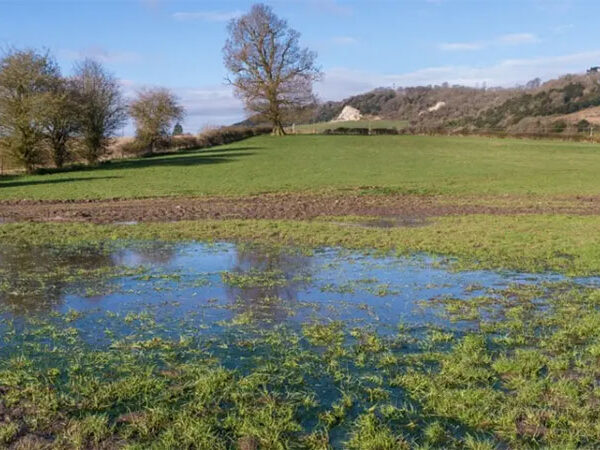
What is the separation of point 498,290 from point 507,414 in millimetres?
4413

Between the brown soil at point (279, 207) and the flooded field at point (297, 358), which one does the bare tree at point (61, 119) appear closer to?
the brown soil at point (279, 207)

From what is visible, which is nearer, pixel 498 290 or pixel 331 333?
pixel 331 333

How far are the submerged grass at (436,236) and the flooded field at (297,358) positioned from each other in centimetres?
143

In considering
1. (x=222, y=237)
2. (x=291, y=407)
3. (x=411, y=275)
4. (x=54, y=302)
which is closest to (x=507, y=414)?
(x=291, y=407)

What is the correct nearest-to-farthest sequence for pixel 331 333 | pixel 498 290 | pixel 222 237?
1. pixel 331 333
2. pixel 498 290
3. pixel 222 237

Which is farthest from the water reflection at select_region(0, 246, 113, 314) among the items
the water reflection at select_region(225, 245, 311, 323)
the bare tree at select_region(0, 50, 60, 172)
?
the bare tree at select_region(0, 50, 60, 172)

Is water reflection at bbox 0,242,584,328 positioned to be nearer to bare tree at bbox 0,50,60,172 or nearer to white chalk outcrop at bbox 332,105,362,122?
bare tree at bbox 0,50,60,172

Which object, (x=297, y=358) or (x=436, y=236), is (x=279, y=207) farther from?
(x=297, y=358)

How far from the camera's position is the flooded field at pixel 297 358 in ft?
14.7

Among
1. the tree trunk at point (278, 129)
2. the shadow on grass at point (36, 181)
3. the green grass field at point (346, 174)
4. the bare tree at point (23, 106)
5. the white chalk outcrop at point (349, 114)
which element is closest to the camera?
the green grass field at point (346, 174)

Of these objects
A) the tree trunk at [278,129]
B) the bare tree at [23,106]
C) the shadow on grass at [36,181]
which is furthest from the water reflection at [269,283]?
the tree trunk at [278,129]

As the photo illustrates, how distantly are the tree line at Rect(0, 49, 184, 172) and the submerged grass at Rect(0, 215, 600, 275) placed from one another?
78.2 feet

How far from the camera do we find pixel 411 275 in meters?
9.88

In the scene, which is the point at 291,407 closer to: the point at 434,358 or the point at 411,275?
the point at 434,358
